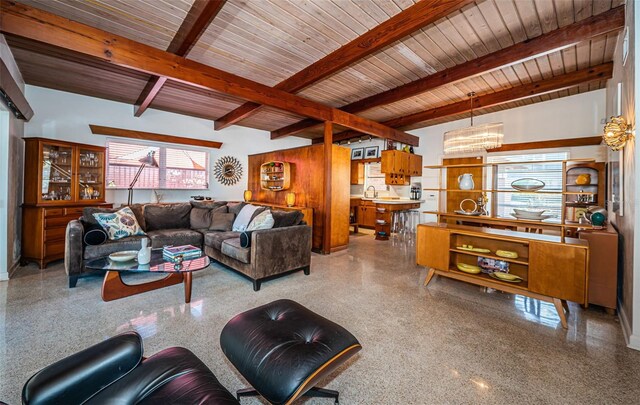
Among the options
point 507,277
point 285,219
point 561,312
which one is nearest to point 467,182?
point 507,277

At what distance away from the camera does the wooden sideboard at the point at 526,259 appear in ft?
7.51

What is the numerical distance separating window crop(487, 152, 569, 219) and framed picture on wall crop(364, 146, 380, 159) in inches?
112

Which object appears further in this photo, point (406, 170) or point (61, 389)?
point (406, 170)

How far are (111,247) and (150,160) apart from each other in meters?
2.56

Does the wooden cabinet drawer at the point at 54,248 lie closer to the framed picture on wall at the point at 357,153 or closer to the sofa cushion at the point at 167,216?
the sofa cushion at the point at 167,216

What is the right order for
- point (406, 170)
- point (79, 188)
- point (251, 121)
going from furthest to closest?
point (406, 170) → point (251, 121) → point (79, 188)

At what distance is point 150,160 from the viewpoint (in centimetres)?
527

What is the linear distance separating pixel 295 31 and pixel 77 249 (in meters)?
3.55

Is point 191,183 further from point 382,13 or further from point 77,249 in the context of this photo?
point 382,13

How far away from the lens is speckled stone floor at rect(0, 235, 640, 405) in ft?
5.22

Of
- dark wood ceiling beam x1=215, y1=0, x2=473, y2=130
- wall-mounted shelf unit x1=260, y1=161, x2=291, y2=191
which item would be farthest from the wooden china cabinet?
dark wood ceiling beam x1=215, y1=0, x2=473, y2=130

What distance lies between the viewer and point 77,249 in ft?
9.97

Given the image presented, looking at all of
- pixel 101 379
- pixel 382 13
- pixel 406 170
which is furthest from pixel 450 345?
pixel 406 170

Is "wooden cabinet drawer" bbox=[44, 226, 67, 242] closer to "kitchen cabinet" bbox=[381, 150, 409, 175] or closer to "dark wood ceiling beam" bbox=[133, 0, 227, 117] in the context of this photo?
"dark wood ceiling beam" bbox=[133, 0, 227, 117]
